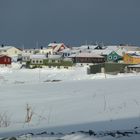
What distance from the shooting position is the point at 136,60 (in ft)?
328

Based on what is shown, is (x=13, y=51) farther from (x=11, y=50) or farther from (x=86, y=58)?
(x=86, y=58)

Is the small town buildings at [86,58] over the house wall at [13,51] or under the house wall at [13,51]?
under

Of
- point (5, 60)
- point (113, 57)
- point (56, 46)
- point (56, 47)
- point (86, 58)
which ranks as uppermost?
point (56, 46)

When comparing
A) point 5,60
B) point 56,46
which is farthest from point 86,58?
point 56,46

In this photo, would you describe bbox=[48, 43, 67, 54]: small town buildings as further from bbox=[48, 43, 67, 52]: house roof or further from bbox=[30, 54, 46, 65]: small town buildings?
bbox=[30, 54, 46, 65]: small town buildings

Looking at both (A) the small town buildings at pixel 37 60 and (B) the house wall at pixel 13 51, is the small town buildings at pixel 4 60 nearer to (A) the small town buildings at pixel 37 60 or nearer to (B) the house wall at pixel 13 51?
(A) the small town buildings at pixel 37 60

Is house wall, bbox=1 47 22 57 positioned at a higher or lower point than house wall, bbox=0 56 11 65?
higher

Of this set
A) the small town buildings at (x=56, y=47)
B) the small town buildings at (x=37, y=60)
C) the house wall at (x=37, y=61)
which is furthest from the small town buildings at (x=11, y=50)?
the house wall at (x=37, y=61)

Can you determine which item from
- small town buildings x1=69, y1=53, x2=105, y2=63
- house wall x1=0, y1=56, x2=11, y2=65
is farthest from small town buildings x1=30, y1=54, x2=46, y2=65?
small town buildings x1=69, y1=53, x2=105, y2=63

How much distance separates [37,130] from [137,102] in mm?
4200

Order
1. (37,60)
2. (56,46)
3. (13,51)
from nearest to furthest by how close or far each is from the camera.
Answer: (37,60), (13,51), (56,46)

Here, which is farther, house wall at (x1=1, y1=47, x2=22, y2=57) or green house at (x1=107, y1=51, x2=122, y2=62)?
house wall at (x1=1, y1=47, x2=22, y2=57)

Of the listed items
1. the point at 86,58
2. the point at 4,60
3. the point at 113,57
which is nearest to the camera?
the point at 4,60

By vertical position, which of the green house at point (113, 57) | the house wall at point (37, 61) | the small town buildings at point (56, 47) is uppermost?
the small town buildings at point (56, 47)
